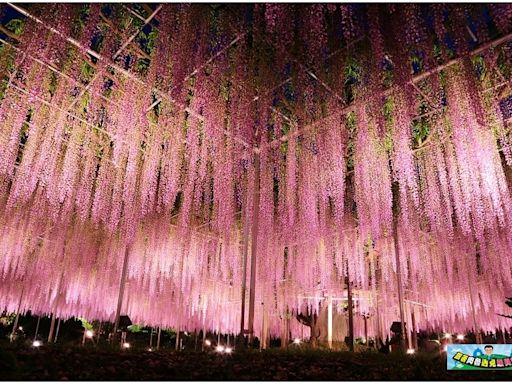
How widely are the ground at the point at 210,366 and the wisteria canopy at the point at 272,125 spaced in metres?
2.02

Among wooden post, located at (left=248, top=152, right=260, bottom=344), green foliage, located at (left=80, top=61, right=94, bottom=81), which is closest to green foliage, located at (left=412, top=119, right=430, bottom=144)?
wooden post, located at (left=248, top=152, right=260, bottom=344)

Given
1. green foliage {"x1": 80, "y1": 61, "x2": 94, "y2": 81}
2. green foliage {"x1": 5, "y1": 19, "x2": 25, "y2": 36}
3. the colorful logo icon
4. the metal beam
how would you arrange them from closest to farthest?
the colorful logo icon, the metal beam, green foliage {"x1": 5, "y1": 19, "x2": 25, "y2": 36}, green foliage {"x1": 80, "y1": 61, "x2": 94, "y2": 81}

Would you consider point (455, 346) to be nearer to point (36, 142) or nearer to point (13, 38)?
point (13, 38)

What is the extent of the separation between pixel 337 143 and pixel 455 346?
339 centimetres

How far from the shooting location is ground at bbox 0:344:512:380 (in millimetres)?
3027

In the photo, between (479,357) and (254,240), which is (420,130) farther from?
(479,357)

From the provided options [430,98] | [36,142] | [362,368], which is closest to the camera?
[362,368]

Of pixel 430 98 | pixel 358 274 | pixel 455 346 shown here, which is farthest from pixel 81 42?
pixel 358 274

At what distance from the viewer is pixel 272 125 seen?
6855mm

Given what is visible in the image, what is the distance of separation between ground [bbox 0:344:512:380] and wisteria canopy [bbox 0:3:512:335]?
2.02 metres

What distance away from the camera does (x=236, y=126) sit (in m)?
5.88

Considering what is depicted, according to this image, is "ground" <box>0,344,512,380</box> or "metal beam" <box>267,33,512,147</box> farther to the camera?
"metal beam" <box>267,33,512,147</box>

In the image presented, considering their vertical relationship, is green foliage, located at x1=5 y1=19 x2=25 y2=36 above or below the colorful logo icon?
above

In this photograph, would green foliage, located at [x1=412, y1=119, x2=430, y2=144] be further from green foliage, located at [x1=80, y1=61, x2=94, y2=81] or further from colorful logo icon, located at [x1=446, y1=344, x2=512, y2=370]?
green foliage, located at [x1=80, y1=61, x2=94, y2=81]
